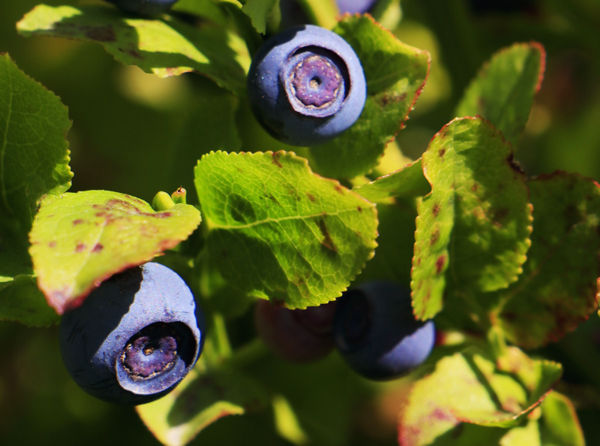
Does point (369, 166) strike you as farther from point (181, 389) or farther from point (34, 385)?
point (34, 385)

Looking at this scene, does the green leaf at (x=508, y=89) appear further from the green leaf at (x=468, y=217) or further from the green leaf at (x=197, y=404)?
the green leaf at (x=197, y=404)

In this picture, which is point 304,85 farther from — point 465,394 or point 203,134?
point 465,394

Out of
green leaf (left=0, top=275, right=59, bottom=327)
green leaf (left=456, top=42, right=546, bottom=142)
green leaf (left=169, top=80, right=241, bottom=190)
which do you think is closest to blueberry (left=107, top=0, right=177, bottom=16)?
green leaf (left=169, top=80, right=241, bottom=190)

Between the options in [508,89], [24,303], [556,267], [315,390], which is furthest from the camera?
[315,390]

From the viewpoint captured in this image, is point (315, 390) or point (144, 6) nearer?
point (144, 6)

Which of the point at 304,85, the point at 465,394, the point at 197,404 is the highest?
the point at 304,85

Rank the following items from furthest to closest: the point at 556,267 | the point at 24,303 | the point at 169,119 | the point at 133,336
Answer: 1. the point at 169,119
2. the point at 556,267
3. the point at 24,303
4. the point at 133,336

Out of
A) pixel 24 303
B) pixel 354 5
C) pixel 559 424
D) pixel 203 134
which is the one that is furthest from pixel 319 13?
pixel 559 424

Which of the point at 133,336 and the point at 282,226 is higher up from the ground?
the point at 282,226
